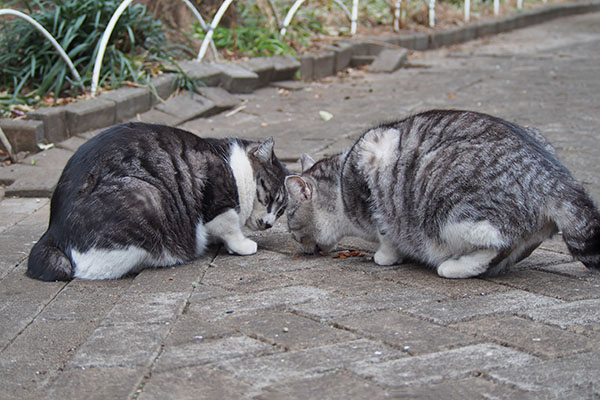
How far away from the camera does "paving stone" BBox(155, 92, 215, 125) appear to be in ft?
20.7

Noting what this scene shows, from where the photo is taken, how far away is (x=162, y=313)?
281 centimetres

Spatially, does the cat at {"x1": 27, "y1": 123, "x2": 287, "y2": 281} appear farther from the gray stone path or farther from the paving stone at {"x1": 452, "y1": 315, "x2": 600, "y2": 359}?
the paving stone at {"x1": 452, "y1": 315, "x2": 600, "y2": 359}

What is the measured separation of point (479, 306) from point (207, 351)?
1.09m

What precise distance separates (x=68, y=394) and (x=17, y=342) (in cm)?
62

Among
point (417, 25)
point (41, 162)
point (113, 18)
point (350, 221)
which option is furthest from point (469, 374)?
point (417, 25)

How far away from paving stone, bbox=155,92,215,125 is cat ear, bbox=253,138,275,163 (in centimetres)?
237

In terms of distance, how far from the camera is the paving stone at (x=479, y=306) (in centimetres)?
272

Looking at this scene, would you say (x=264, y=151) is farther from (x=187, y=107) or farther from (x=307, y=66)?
(x=307, y=66)

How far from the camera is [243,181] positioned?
12.7ft

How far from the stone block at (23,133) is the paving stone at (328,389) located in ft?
12.5

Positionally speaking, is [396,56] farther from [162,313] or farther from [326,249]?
[162,313]

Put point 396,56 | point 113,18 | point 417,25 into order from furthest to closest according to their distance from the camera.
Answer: point 417,25, point 396,56, point 113,18

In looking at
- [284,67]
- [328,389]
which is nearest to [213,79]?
[284,67]

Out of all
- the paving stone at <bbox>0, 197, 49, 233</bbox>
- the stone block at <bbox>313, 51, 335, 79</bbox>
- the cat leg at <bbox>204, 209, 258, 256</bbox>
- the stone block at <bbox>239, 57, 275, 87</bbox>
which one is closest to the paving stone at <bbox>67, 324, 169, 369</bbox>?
the cat leg at <bbox>204, 209, 258, 256</bbox>
